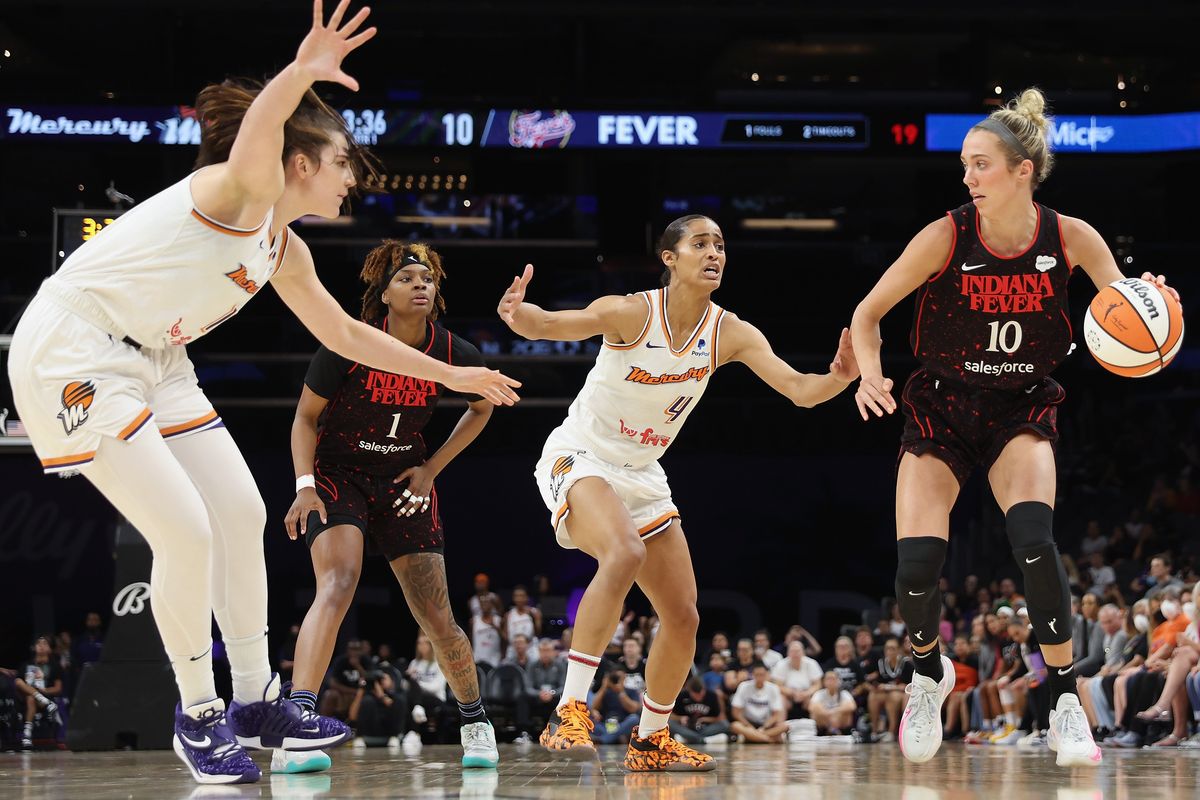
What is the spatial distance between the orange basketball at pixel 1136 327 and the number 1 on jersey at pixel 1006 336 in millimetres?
248

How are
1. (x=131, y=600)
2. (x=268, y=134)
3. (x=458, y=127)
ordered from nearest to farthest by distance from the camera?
(x=268, y=134), (x=131, y=600), (x=458, y=127)

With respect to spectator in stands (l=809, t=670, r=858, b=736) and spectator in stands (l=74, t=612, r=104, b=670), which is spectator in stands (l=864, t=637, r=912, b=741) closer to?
spectator in stands (l=809, t=670, r=858, b=736)

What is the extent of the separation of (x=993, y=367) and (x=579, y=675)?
189 centimetres

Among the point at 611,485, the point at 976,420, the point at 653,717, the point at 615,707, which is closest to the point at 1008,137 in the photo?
the point at 976,420

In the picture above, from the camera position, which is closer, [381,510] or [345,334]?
[345,334]

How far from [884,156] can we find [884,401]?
31.9ft

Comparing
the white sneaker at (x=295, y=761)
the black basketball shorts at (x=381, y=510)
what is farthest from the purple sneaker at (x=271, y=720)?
the black basketball shorts at (x=381, y=510)

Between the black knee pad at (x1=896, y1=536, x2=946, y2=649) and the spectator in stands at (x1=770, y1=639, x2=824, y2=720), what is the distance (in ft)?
23.0

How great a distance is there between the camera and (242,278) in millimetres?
3652

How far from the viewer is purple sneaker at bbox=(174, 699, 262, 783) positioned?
3672 millimetres

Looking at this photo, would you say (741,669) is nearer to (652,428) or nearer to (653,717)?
(653,717)

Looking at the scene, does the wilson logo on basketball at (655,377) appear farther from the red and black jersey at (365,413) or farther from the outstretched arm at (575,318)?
the red and black jersey at (365,413)

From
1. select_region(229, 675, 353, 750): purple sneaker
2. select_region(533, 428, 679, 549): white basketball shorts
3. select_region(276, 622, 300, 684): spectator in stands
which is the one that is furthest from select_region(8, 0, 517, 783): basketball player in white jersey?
select_region(276, 622, 300, 684): spectator in stands

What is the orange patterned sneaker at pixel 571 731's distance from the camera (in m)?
4.44
